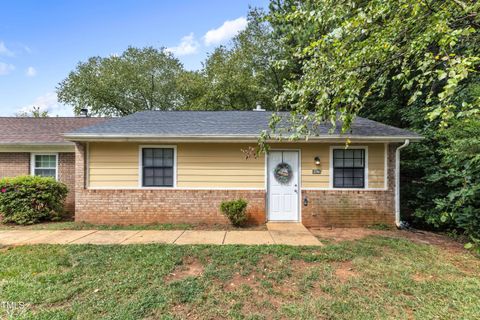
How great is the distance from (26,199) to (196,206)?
4.87 meters

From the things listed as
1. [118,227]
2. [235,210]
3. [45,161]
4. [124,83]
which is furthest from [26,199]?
[124,83]

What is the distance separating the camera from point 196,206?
6844mm

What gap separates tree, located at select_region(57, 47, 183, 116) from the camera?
22.0 m

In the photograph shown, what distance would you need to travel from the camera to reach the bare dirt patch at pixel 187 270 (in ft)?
11.9

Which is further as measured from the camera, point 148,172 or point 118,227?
point 148,172

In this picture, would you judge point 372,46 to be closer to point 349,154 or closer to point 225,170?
point 349,154

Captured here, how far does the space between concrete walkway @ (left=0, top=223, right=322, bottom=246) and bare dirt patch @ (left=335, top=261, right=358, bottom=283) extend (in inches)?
39.0

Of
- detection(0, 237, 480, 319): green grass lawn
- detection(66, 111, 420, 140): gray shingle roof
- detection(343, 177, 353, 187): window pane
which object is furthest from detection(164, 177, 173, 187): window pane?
detection(343, 177, 353, 187): window pane

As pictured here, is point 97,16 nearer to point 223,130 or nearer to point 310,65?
point 223,130

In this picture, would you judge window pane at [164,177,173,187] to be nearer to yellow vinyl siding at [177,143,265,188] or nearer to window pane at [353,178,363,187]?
yellow vinyl siding at [177,143,265,188]

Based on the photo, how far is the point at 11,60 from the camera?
15.1 metres

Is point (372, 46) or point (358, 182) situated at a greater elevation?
point (372, 46)

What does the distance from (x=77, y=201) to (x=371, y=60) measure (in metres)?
7.91

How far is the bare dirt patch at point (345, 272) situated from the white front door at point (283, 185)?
115 inches
